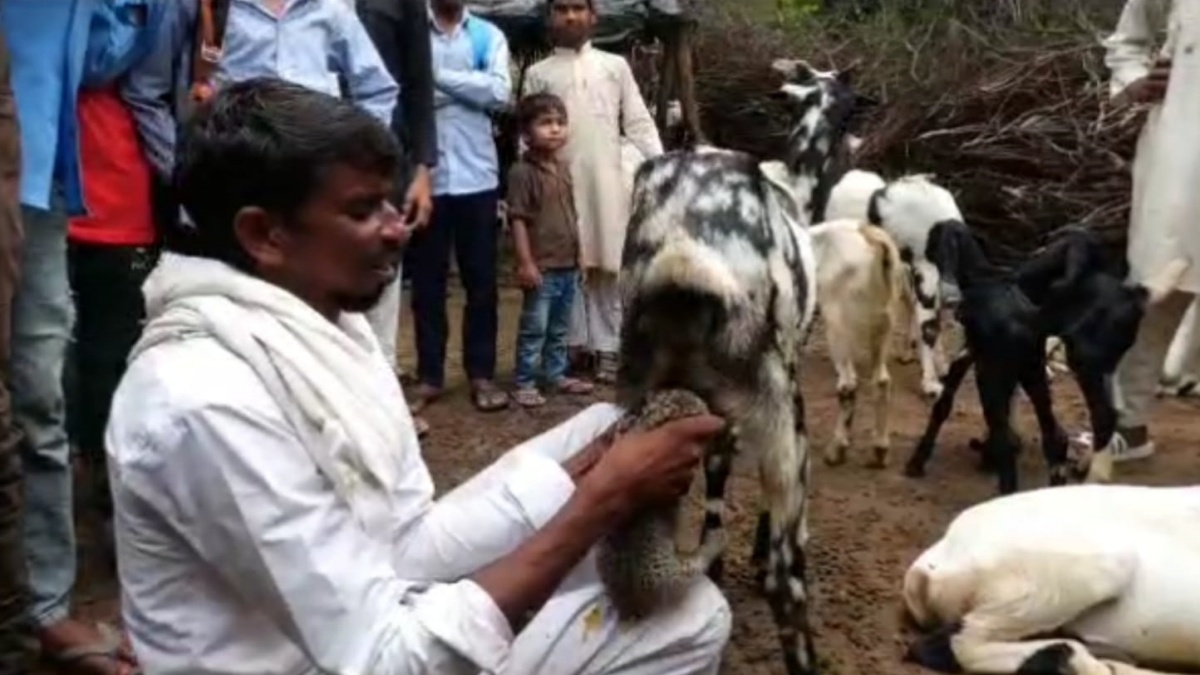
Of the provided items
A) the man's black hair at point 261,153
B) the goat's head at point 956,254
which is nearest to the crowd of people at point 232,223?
the man's black hair at point 261,153

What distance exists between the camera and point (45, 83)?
4.29 metres

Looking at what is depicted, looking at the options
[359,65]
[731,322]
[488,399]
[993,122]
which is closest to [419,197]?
[359,65]

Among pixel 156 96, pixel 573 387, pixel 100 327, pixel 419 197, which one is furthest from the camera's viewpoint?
pixel 573 387

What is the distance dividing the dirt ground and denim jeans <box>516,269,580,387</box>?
0.18 m

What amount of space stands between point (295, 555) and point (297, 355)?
28cm

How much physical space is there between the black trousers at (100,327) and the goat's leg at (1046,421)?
2.71 meters

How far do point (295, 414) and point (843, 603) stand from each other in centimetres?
306

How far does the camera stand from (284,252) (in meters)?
2.54

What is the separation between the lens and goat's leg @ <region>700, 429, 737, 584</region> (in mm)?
4750

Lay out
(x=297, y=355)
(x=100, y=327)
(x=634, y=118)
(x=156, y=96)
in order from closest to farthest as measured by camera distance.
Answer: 1. (x=297, y=355)
2. (x=156, y=96)
3. (x=100, y=327)
4. (x=634, y=118)

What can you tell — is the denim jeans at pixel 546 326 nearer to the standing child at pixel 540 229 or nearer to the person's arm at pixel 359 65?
the standing child at pixel 540 229

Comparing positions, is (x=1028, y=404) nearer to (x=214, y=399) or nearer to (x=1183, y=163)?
(x=1183, y=163)

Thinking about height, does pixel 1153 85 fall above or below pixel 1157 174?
above

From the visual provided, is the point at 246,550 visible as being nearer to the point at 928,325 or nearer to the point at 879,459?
the point at 879,459
